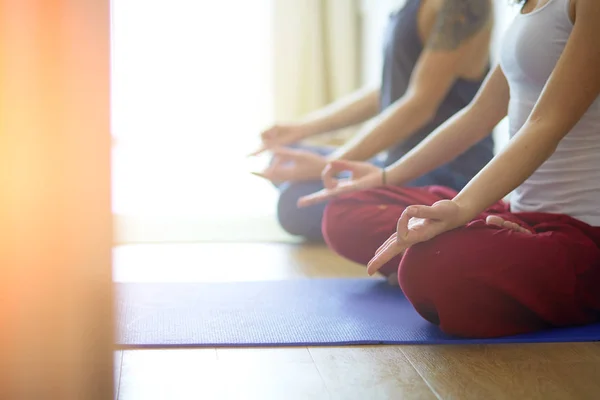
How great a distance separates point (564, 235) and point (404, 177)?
0.46m

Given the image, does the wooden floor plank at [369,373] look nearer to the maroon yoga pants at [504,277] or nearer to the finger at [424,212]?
the maroon yoga pants at [504,277]

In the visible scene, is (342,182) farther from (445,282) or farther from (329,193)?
(445,282)

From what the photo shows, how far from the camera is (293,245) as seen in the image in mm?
2443

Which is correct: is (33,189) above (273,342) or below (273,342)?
above

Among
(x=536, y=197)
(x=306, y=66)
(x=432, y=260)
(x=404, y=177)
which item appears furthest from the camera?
(x=306, y=66)

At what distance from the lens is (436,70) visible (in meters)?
2.03

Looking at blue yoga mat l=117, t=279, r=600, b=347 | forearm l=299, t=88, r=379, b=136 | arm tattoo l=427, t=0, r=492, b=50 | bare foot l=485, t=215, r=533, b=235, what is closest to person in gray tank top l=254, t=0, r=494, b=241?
arm tattoo l=427, t=0, r=492, b=50

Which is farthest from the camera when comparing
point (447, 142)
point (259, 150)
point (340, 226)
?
point (259, 150)

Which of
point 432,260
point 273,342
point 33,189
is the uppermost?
point 33,189

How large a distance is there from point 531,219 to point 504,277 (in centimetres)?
19

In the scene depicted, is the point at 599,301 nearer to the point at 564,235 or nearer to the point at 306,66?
the point at 564,235

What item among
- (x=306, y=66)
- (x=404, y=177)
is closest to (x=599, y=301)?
(x=404, y=177)

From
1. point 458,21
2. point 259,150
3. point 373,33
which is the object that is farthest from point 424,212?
point 373,33

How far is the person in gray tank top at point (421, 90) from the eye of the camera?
6.52 feet
